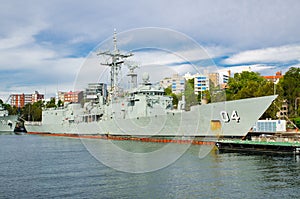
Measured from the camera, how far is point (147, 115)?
42.6 metres

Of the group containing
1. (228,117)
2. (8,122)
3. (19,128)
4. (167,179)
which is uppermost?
(228,117)

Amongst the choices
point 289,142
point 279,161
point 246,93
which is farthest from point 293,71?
point 279,161

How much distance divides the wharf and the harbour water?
1358 mm

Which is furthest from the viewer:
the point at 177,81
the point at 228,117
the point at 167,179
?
the point at 177,81

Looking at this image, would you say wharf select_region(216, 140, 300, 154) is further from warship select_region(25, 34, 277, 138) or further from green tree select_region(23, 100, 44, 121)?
green tree select_region(23, 100, 44, 121)

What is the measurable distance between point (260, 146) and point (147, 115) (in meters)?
16.7

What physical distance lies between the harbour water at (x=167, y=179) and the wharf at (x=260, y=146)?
1358 mm

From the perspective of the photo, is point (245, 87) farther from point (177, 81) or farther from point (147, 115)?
point (147, 115)

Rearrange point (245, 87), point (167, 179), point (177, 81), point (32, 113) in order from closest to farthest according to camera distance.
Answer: point (167, 179), point (177, 81), point (245, 87), point (32, 113)

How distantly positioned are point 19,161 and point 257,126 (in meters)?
23.7

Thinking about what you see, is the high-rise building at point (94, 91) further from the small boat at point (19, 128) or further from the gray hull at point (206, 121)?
the small boat at point (19, 128)

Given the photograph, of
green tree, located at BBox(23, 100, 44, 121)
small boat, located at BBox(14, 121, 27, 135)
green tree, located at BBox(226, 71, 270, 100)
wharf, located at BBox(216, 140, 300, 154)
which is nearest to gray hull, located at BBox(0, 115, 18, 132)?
small boat, located at BBox(14, 121, 27, 135)

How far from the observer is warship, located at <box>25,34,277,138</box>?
32.3 metres

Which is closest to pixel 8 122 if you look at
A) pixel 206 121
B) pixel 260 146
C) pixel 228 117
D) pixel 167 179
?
pixel 206 121
